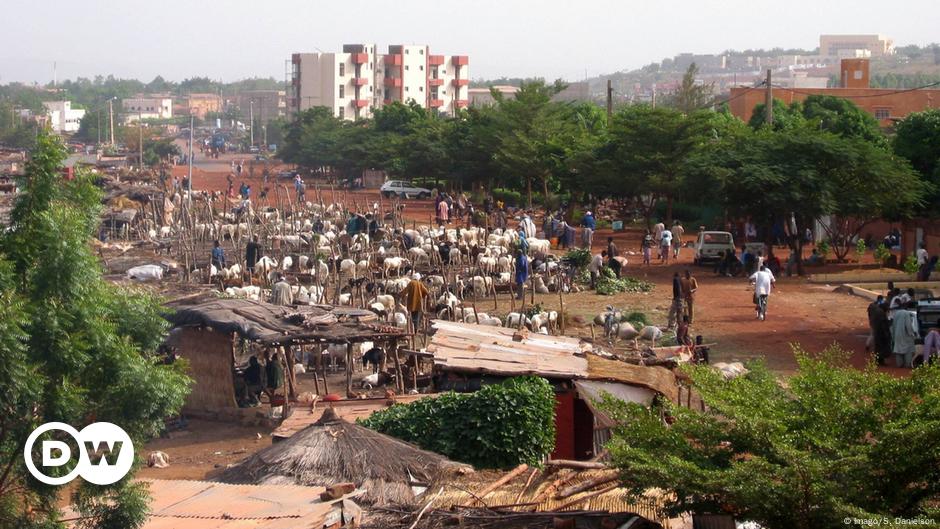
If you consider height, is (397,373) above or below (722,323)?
above

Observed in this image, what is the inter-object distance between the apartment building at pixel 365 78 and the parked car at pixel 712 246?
65147 mm

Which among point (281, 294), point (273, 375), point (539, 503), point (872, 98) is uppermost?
point (872, 98)

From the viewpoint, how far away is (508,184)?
50.3m

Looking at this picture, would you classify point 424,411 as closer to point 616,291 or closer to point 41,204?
point 41,204

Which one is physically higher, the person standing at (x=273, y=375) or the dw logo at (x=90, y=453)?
the dw logo at (x=90, y=453)

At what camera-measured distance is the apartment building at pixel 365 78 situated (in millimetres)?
98062

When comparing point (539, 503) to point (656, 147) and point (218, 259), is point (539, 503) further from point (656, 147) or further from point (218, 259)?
point (656, 147)

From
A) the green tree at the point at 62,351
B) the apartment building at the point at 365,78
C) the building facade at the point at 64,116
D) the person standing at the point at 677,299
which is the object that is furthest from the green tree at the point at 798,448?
the building facade at the point at 64,116

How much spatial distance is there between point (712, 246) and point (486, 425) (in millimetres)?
19280

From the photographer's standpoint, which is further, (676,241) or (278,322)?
(676,241)

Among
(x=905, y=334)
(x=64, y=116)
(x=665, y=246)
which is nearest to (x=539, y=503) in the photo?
(x=905, y=334)

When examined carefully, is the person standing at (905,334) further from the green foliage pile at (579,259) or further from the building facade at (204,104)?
the building facade at (204,104)

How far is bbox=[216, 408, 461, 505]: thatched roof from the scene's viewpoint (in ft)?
36.4

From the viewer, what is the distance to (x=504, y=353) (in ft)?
48.9
